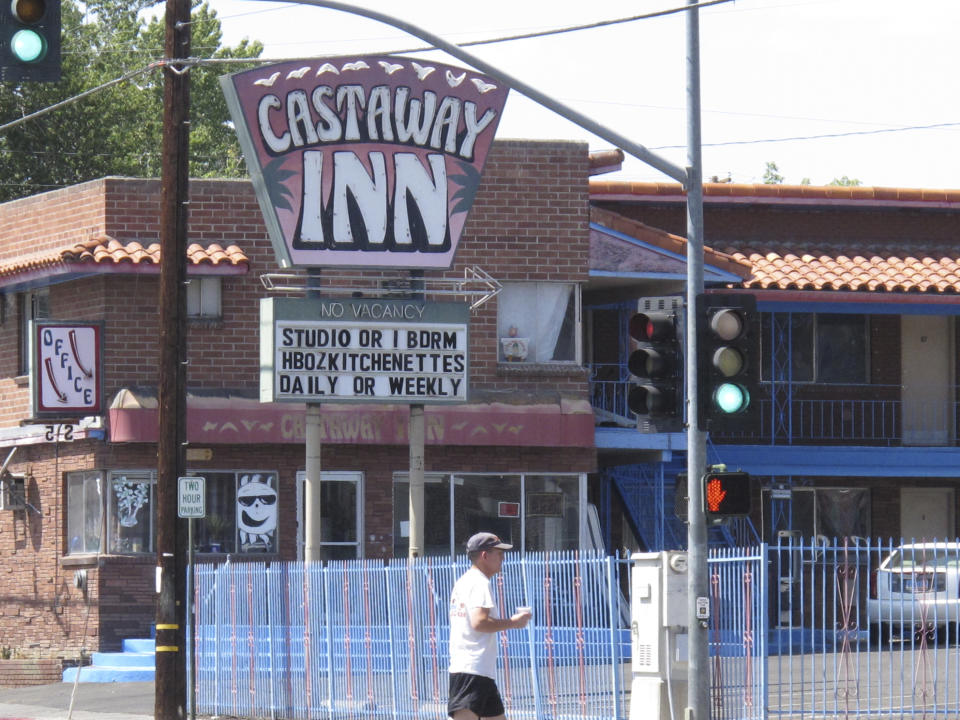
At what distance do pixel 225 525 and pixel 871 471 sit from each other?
10.9 m

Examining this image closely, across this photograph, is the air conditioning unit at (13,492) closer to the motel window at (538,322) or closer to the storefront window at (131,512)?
the storefront window at (131,512)

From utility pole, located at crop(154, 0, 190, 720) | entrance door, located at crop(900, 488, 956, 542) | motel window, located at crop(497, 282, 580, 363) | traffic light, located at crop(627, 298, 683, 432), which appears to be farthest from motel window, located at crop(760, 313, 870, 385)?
traffic light, located at crop(627, 298, 683, 432)

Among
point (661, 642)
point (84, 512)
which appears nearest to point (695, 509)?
point (661, 642)

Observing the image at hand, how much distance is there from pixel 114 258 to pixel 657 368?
12.7 metres

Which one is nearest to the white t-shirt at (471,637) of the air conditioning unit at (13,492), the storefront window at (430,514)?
the storefront window at (430,514)

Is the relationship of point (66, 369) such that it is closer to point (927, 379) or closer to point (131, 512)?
point (131, 512)

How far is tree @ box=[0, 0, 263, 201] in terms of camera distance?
42.2m

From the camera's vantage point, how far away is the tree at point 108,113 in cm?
4216

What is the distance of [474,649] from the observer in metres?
11.3

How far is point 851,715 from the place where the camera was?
53.5ft

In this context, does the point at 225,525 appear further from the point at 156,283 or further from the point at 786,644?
the point at 786,644

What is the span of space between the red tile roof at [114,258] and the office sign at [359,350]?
3.62m

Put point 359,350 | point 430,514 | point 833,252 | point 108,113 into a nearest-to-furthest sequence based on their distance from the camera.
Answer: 1. point 359,350
2. point 430,514
3. point 833,252
4. point 108,113

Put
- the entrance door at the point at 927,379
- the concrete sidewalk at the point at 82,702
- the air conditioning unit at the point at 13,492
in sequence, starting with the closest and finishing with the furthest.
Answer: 1. the concrete sidewalk at the point at 82,702
2. the air conditioning unit at the point at 13,492
3. the entrance door at the point at 927,379
